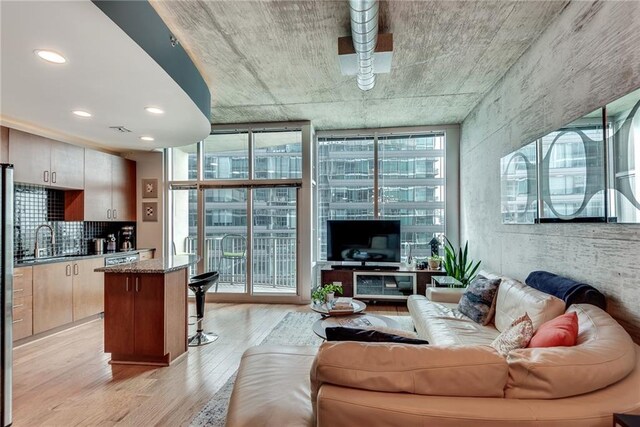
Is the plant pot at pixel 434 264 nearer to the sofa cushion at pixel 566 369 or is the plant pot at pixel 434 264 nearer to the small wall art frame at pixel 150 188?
the sofa cushion at pixel 566 369

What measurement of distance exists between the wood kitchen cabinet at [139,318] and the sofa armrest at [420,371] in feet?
7.32

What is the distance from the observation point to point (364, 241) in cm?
509

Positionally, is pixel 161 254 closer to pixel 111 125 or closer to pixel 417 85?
pixel 111 125

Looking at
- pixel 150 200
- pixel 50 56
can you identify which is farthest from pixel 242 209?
pixel 50 56

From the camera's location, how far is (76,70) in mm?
2271

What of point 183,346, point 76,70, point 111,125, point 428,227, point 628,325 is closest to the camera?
point 628,325

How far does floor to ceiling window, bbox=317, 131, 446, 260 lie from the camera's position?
5398mm

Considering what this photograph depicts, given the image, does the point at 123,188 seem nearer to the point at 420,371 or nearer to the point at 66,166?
the point at 66,166

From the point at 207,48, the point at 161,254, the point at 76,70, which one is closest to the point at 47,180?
the point at 161,254

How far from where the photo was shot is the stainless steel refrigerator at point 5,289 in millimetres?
1937

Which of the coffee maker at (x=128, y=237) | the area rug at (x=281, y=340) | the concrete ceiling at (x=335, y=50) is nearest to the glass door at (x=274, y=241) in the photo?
the area rug at (x=281, y=340)

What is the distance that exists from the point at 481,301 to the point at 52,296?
4.64 meters

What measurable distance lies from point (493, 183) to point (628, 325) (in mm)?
2240

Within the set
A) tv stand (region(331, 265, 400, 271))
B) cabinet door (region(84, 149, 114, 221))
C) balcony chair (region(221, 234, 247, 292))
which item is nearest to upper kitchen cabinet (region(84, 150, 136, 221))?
cabinet door (region(84, 149, 114, 221))
